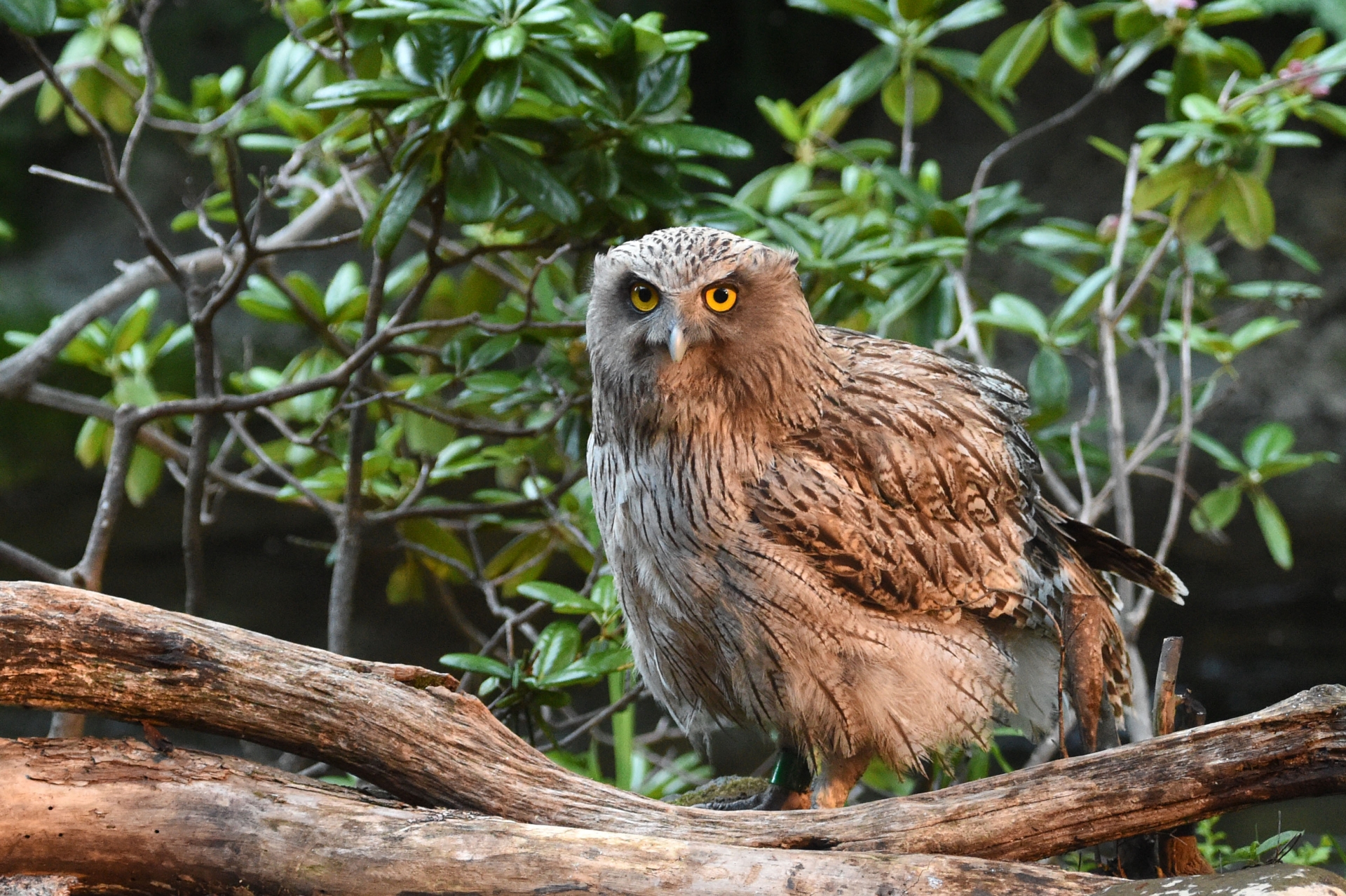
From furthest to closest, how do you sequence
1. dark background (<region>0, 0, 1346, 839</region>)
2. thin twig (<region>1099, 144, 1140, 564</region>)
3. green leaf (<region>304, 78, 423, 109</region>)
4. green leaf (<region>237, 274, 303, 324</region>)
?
dark background (<region>0, 0, 1346, 839</region>)
thin twig (<region>1099, 144, 1140, 564</region>)
green leaf (<region>237, 274, 303, 324</region>)
green leaf (<region>304, 78, 423, 109</region>)

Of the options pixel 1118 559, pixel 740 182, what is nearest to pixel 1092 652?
pixel 1118 559

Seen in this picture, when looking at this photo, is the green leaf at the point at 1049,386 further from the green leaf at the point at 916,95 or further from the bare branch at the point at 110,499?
the bare branch at the point at 110,499

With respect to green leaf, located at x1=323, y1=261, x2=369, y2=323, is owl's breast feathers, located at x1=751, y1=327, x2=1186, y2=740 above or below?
below

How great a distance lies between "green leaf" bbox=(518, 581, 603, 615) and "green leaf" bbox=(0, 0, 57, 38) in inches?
49.8

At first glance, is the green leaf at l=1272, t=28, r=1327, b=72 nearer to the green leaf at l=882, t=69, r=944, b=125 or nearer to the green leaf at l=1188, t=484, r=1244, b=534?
the green leaf at l=882, t=69, r=944, b=125

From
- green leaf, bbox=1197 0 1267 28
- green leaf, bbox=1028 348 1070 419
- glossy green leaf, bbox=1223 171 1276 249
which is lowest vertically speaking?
green leaf, bbox=1028 348 1070 419

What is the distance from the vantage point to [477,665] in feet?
6.67

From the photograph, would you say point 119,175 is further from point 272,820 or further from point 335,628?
point 272,820

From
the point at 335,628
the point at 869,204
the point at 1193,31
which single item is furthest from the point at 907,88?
the point at 335,628

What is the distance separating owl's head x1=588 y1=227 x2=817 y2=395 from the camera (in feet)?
Result: 5.20

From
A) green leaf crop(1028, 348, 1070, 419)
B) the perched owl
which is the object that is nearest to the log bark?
the perched owl

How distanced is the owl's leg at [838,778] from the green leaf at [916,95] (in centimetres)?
188

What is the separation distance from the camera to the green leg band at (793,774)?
204cm

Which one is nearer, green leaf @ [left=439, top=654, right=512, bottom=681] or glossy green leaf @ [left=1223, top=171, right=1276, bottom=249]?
green leaf @ [left=439, top=654, right=512, bottom=681]
